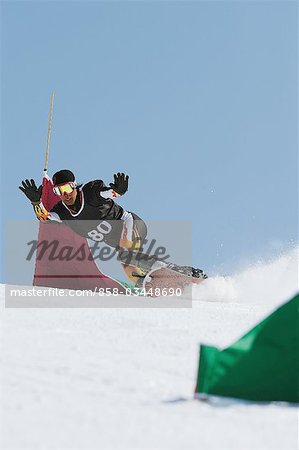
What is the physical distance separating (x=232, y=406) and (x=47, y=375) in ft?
3.42

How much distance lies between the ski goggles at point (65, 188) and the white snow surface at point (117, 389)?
344 centimetres

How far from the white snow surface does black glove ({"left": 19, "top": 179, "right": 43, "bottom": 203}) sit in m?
3.56

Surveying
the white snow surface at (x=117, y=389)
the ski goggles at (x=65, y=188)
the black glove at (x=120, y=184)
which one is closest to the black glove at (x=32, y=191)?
the ski goggles at (x=65, y=188)

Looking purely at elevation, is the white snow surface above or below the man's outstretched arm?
below

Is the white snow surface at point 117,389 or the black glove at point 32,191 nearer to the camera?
the white snow surface at point 117,389

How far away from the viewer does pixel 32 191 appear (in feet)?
31.2

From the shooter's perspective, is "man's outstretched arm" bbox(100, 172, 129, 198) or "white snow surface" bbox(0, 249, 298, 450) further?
"man's outstretched arm" bbox(100, 172, 129, 198)

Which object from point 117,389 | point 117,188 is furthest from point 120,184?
point 117,389

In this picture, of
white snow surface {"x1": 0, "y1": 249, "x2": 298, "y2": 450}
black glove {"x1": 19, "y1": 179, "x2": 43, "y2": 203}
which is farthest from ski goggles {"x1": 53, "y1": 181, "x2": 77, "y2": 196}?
white snow surface {"x1": 0, "y1": 249, "x2": 298, "y2": 450}

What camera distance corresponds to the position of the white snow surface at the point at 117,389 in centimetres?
272

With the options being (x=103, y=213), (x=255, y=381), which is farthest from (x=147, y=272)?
(x=255, y=381)

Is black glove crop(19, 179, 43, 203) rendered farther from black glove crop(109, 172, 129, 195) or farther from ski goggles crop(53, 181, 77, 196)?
black glove crop(109, 172, 129, 195)

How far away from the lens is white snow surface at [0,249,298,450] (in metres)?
2.72

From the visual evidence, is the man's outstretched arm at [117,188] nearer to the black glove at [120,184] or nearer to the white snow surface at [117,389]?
the black glove at [120,184]
